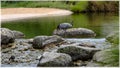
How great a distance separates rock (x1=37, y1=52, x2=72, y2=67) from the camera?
35.5 feet

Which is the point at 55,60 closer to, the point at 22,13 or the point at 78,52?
the point at 78,52

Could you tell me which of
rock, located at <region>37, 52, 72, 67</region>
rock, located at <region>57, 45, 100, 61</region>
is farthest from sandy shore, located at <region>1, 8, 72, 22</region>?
rock, located at <region>37, 52, 72, 67</region>

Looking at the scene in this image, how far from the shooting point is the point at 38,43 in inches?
578

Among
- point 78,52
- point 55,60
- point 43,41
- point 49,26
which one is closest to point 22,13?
point 49,26

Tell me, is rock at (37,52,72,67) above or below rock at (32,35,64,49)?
above

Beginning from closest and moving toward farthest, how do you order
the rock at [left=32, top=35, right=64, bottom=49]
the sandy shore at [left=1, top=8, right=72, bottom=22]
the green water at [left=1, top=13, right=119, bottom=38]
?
the rock at [left=32, top=35, right=64, bottom=49]
the green water at [left=1, top=13, right=119, bottom=38]
the sandy shore at [left=1, top=8, right=72, bottom=22]

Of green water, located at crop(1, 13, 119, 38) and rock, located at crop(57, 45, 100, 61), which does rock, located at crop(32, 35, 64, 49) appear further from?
green water, located at crop(1, 13, 119, 38)

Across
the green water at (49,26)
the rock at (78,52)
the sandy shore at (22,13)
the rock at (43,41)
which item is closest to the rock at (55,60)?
the rock at (78,52)

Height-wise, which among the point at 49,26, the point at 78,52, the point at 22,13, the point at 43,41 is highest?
the point at 78,52

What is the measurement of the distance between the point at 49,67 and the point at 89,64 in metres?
1.24

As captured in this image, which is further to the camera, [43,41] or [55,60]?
[43,41]

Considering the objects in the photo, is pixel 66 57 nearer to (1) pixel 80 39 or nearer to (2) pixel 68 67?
(2) pixel 68 67

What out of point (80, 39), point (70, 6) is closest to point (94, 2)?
point (70, 6)

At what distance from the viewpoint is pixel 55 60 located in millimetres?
10859
